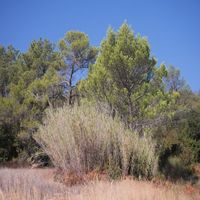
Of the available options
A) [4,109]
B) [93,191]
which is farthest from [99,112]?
[4,109]

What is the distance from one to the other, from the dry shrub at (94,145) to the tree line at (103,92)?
1589mm

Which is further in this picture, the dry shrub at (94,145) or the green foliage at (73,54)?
the green foliage at (73,54)

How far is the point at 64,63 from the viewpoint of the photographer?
24375 millimetres

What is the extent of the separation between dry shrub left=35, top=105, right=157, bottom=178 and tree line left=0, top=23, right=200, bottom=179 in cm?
159

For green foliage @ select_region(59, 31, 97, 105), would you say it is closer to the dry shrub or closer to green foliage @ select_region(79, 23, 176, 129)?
green foliage @ select_region(79, 23, 176, 129)

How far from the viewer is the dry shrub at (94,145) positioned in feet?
37.2

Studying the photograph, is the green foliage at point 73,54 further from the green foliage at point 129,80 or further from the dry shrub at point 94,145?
the dry shrub at point 94,145

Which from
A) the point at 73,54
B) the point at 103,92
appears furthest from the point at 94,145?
the point at 73,54

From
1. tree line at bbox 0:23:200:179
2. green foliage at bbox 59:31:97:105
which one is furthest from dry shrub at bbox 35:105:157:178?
green foliage at bbox 59:31:97:105

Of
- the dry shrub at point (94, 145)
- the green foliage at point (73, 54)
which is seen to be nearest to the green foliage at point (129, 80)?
the dry shrub at point (94, 145)

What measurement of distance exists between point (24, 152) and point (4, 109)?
338cm

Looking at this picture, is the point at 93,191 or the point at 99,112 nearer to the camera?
the point at 93,191

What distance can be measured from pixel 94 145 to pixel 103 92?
4.31 m

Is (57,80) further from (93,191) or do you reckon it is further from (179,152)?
(93,191)
